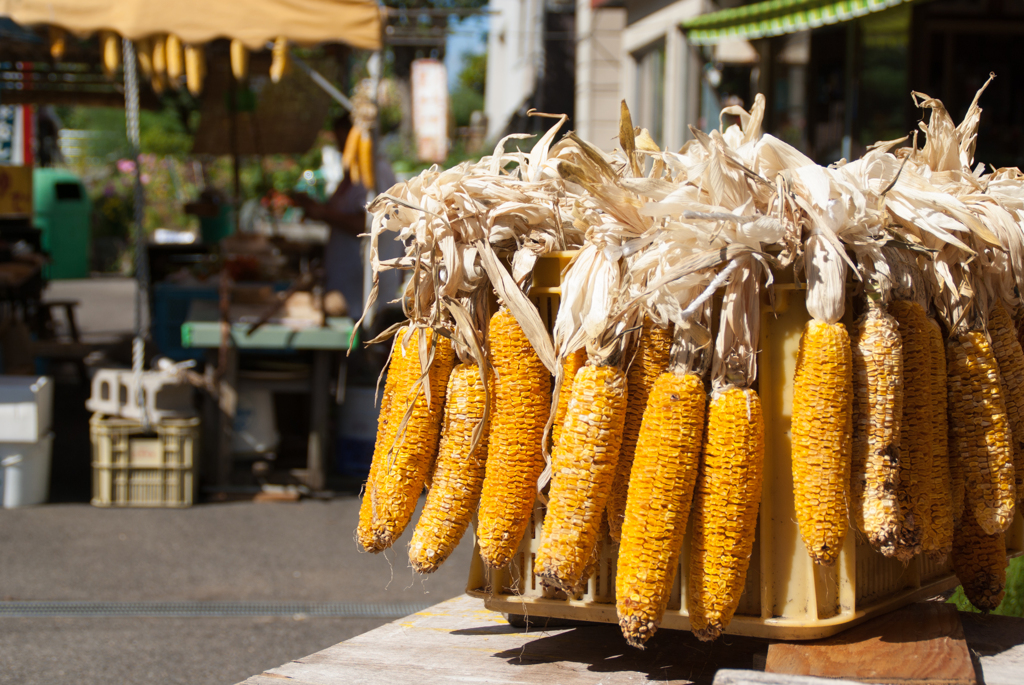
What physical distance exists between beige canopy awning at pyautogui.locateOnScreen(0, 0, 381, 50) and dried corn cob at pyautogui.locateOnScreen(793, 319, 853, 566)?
5.18m

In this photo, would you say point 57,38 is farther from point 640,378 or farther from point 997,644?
point 997,644

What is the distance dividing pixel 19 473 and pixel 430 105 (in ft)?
36.9

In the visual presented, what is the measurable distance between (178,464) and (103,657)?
2303mm

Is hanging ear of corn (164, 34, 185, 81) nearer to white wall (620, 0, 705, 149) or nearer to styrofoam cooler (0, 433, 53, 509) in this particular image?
styrofoam cooler (0, 433, 53, 509)

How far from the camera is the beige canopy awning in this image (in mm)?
5895

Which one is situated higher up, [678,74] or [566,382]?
[678,74]

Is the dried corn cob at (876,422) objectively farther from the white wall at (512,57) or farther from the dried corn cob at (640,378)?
the white wall at (512,57)


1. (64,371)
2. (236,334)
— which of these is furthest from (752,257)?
(64,371)

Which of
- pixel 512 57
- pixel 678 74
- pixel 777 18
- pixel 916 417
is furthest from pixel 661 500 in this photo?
pixel 512 57

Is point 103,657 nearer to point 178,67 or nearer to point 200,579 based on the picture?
point 200,579

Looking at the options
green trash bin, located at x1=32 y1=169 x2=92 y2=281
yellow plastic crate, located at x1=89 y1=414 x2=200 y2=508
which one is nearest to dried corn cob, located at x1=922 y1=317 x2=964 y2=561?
yellow plastic crate, located at x1=89 y1=414 x2=200 y2=508

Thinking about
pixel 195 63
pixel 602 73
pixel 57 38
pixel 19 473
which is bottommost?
pixel 19 473

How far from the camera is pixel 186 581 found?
478 centimetres

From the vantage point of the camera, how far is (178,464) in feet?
19.7
